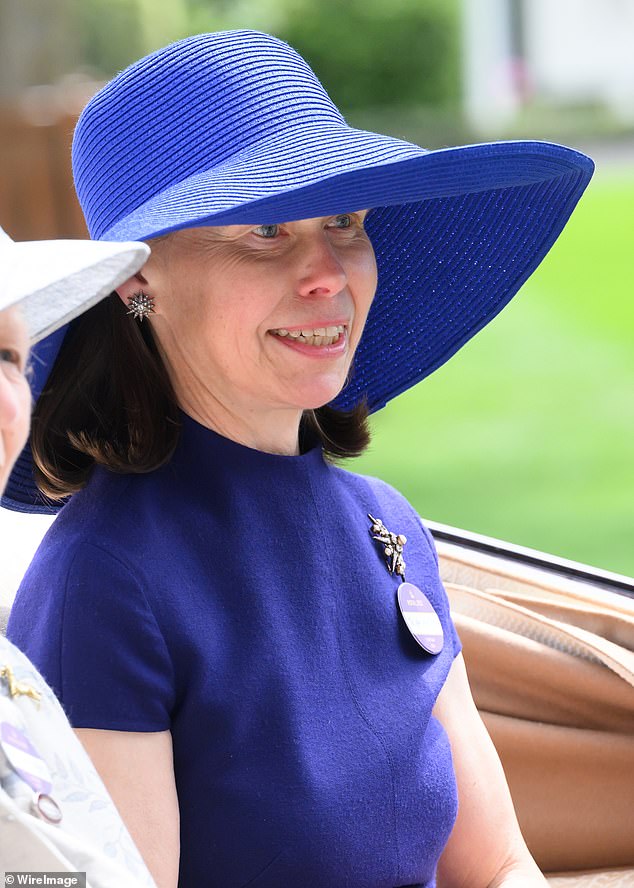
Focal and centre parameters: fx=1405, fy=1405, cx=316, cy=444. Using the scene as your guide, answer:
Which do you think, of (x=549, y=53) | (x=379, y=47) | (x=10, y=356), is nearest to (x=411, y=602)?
(x=10, y=356)

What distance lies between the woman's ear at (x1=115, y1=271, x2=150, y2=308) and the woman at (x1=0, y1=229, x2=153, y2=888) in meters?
0.36

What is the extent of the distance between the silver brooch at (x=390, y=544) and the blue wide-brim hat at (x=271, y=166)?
1.32 ft

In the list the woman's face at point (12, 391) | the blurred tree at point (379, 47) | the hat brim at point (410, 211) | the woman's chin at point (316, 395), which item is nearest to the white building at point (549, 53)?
the blurred tree at point (379, 47)

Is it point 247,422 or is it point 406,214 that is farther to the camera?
point 406,214

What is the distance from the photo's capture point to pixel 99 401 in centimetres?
167

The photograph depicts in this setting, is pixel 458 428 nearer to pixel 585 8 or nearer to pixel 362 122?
pixel 362 122

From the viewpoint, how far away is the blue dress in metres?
1.49

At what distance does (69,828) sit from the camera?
1.12m

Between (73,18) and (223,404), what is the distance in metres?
8.85

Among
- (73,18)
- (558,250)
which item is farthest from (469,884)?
(558,250)

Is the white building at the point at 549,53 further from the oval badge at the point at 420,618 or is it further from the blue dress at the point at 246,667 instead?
the blue dress at the point at 246,667

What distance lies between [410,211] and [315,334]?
0.36 m

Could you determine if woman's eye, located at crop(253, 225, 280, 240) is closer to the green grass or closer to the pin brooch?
the pin brooch

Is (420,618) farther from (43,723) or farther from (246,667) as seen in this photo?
(43,723)
